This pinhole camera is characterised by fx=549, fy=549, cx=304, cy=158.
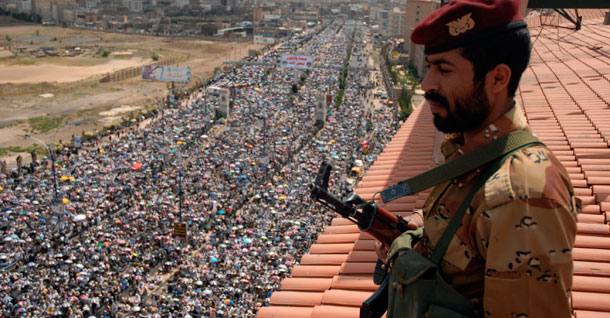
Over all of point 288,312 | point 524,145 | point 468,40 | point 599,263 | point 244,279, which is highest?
point 468,40

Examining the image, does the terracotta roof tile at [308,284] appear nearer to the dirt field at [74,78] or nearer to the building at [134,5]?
the dirt field at [74,78]

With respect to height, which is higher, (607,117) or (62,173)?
(607,117)

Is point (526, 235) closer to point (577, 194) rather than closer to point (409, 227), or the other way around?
point (409, 227)

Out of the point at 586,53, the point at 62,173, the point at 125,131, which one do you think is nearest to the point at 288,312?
the point at 586,53

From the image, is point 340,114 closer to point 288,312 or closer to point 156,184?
point 156,184

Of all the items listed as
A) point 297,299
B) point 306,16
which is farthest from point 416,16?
point 306,16

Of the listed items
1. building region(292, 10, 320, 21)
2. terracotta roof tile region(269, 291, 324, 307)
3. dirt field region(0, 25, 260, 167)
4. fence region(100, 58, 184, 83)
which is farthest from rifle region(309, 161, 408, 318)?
building region(292, 10, 320, 21)

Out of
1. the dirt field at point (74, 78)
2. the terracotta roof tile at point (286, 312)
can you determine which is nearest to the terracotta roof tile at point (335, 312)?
the terracotta roof tile at point (286, 312)

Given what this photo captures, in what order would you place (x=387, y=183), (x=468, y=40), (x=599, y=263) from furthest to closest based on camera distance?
(x=387, y=183) → (x=599, y=263) → (x=468, y=40)
